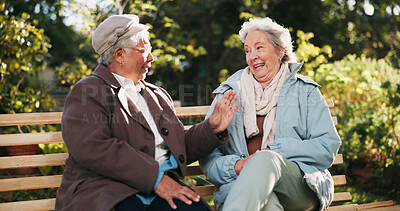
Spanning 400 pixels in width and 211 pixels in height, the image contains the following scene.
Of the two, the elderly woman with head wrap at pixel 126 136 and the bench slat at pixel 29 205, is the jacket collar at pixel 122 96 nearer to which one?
the elderly woman with head wrap at pixel 126 136

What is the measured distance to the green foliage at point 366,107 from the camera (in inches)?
184

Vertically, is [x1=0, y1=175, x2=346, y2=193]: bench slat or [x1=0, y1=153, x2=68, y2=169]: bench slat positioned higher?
[x1=0, y1=153, x2=68, y2=169]: bench slat

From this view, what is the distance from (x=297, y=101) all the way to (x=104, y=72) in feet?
4.02

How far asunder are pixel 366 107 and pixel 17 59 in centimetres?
431

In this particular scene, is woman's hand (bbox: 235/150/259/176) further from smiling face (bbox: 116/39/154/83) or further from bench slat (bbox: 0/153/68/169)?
bench slat (bbox: 0/153/68/169)

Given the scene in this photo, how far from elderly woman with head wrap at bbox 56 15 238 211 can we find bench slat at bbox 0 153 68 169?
404mm

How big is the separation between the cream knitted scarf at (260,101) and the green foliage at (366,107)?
209cm

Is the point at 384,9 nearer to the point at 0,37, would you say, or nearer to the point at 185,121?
the point at 185,121

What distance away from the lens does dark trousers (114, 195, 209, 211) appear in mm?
2148

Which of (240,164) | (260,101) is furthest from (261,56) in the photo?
(240,164)

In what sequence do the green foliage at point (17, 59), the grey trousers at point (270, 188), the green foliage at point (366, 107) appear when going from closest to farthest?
the grey trousers at point (270, 188)
the green foliage at point (17, 59)
the green foliage at point (366, 107)

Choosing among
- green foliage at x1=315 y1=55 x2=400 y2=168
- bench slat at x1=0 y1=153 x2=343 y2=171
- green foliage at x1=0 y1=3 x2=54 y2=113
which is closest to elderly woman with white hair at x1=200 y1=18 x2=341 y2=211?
bench slat at x1=0 y1=153 x2=343 y2=171

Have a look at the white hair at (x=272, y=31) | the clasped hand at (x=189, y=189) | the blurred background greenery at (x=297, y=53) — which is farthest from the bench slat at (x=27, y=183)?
the blurred background greenery at (x=297, y=53)

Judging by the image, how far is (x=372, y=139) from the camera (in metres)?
4.98
